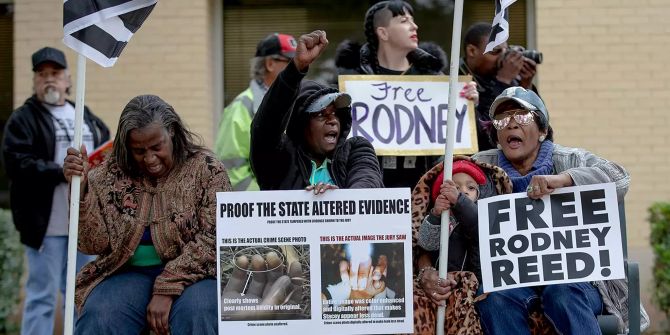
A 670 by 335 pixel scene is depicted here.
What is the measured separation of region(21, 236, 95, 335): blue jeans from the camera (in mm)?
7664

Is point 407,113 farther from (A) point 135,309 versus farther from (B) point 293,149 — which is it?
(A) point 135,309

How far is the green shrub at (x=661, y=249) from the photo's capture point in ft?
28.5

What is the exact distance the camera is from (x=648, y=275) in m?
9.22

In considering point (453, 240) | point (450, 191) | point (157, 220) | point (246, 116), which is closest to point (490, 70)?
point (246, 116)

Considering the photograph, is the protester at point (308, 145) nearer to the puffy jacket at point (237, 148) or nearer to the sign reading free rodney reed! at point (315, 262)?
the sign reading free rodney reed! at point (315, 262)

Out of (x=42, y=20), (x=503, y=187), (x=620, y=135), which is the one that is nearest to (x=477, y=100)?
(x=503, y=187)

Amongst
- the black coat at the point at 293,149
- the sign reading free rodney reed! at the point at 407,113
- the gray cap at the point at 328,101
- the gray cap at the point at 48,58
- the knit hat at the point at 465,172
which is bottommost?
the knit hat at the point at 465,172

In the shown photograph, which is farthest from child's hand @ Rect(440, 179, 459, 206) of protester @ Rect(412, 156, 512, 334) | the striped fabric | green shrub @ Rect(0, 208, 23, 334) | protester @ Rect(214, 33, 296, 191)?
green shrub @ Rect(0, 208, 23, 334)

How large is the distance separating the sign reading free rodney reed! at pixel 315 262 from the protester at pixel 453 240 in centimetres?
24

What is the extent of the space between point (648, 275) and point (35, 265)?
4755mm

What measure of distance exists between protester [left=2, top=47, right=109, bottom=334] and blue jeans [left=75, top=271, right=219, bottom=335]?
2.34 metres

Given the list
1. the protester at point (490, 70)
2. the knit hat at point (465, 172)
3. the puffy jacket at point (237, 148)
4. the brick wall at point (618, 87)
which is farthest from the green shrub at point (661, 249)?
the knit hat at point (465, 172)

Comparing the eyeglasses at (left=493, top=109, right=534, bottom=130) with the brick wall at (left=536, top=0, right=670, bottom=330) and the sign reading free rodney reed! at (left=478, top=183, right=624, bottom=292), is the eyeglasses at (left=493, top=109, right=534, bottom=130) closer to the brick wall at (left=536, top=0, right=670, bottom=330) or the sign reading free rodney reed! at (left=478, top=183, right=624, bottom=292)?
the sign reading free rodney reed! at (left=478, top=183, right=624, bottom=292)

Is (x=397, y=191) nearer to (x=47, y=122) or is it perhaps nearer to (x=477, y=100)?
(x=477, y=100)
